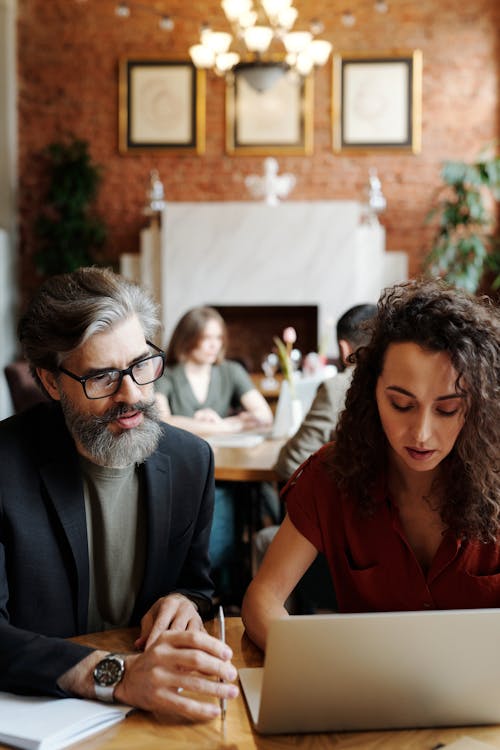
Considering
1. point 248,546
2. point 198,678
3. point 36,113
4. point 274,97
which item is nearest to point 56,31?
point 36,113

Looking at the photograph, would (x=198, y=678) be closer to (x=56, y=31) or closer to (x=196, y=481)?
(x=196, y=481)

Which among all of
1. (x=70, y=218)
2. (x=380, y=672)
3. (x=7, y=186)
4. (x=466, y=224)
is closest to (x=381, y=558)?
(x=380, y=672)

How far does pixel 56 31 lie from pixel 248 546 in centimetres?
633

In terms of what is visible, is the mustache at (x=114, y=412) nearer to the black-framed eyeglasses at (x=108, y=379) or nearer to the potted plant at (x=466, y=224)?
the black-framed eyeglasses at (x=108, y=379)

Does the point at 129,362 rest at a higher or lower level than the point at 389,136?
lower

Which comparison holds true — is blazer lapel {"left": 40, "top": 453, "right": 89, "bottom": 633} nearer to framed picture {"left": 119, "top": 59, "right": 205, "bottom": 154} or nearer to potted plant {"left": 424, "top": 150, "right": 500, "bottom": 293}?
potted plant {"left": 424, "top": 150, "right": 500, "bottom": 293}

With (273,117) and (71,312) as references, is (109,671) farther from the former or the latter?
(273,117)

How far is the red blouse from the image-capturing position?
1549 mm

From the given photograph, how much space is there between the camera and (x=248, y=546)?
354cm

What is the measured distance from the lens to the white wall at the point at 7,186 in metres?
7.85

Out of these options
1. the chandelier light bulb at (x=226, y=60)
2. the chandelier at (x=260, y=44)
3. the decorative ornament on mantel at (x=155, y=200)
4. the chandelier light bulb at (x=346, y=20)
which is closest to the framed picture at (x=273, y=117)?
the chandelier light bulb at (x=346, y=20)

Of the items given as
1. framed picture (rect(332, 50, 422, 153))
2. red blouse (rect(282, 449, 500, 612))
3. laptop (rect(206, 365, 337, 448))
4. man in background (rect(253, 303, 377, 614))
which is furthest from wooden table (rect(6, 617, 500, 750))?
framed picture (rect(332, 50, 422, 153))

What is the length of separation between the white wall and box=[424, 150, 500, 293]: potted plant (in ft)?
12.7

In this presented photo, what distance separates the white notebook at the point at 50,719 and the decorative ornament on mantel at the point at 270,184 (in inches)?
266
